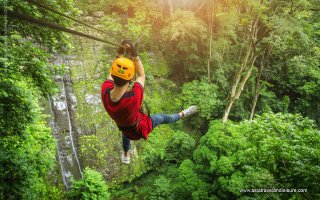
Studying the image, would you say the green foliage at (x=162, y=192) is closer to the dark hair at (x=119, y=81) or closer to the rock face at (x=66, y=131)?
the rock face at (x=66, y=131)

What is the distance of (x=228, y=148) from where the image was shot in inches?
396

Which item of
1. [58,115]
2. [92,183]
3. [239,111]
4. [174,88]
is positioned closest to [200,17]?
[174,88]

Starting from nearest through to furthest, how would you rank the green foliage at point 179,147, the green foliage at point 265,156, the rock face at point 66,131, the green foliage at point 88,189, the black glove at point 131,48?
the black glove at point 131,48 → the green foliage at point 265,156 → the green foliage at point 88,189 → the rock face at point 66,131 → the green foliage at point 179,147

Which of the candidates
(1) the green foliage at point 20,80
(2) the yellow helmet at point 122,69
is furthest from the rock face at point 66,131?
(2) the yellow helmet at point 122,69

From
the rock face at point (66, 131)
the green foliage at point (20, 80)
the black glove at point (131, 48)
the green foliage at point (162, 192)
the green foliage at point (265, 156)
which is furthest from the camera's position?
the rock face at point (66, 131)

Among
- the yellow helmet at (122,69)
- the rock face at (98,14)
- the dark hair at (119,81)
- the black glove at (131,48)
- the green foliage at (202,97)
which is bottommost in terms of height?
the green foliage at (202,97)

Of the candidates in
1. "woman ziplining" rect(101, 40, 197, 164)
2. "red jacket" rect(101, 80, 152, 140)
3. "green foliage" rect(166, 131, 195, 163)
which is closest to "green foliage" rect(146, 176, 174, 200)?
"green foliage" rect(166, 131, 195, 163)

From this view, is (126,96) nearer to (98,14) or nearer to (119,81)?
(119,81)

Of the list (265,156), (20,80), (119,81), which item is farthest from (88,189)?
(119,81)

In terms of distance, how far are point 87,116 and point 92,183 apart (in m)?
4.26

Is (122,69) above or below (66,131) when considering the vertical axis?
above

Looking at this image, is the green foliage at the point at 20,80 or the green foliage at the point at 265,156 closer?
the green foliage at the point at 20,80

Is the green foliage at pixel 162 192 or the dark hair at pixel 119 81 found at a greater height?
the dark hair at pixel 119 81

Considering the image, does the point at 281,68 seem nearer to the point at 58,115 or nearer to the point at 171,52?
the point at 171,52
